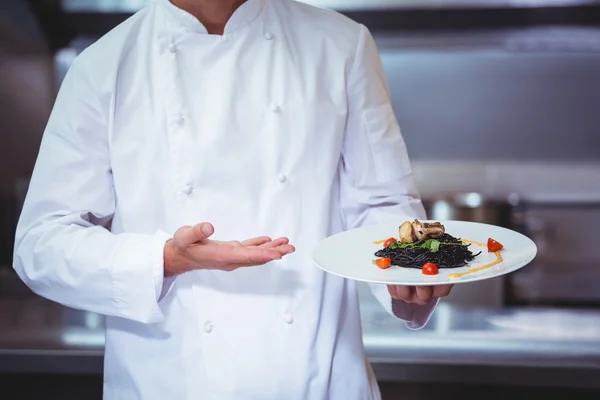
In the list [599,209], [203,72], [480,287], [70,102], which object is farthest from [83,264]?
[599,209]

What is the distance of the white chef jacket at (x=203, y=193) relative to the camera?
1.33 meters

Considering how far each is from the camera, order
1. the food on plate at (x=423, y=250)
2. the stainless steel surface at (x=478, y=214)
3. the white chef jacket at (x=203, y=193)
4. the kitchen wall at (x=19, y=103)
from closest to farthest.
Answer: the food on plate at (x=423, y=250) < the white chef jacket at (x=203, y=193) < the stainless steel surface at (x=478, y=214) < the kitchen wall at (x=19, y=103)

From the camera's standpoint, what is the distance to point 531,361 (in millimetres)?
1847

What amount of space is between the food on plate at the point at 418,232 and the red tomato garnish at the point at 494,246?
90mm

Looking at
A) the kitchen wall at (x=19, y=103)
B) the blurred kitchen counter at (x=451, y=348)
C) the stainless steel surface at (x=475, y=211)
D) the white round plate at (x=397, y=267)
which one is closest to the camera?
the white round plate at (x=397, y=267)

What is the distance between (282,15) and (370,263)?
0.57 metres

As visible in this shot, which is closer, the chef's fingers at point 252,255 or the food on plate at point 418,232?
the chef's fingers at point 252,255

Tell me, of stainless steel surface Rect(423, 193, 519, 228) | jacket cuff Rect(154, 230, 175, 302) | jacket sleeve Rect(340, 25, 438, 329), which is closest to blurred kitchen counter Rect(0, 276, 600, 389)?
jacket sleeve Rect(340, 25, 438, 329)

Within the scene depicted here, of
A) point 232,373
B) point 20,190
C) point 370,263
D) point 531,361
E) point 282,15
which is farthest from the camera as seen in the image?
point 20,190

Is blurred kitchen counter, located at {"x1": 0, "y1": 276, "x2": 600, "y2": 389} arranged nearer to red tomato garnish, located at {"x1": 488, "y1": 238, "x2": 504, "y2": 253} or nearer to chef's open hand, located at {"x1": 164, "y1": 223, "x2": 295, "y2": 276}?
red tomato garnish, located at {"x1": 488, "y1": 238, "x2": 504, "y2": 253}

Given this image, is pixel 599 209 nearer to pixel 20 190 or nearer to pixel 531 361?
pixel 531 361

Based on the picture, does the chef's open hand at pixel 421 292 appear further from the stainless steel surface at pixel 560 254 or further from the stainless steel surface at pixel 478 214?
the stainless steel surface at pixel 560 254

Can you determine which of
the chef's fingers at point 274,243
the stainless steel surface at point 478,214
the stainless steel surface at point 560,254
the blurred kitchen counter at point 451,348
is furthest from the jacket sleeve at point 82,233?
the stainless steel surface at point 560,254

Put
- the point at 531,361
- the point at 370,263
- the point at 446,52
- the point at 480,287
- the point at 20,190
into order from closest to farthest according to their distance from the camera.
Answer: the point at 370,263 < the point at 531,361 < the point at 480,287 < the point at 20,190 < the point at 446,52
